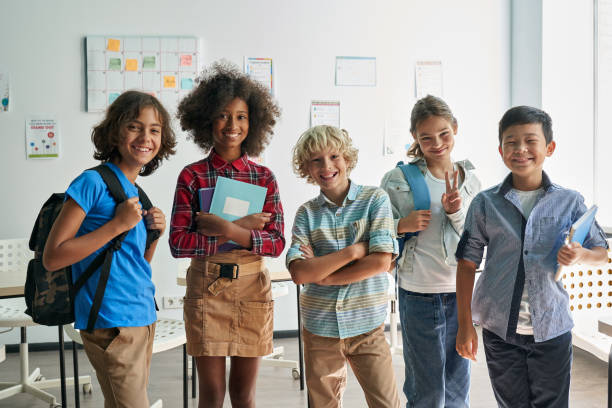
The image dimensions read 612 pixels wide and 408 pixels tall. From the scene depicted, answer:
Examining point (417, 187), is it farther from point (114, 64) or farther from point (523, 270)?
point (114, 64)

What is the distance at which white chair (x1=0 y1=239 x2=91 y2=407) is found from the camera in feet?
7.41

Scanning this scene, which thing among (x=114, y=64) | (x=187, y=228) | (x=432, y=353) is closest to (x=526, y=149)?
(x=432, y=353)

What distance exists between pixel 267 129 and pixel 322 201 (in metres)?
0.40

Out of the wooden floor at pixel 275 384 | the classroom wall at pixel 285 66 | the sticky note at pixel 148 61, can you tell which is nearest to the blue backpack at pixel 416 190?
the wooden floor at pixel 275 384

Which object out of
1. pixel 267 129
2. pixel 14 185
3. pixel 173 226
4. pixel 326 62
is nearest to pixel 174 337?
pixel 173 226

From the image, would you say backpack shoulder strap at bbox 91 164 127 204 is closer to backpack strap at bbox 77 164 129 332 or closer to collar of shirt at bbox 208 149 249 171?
backpack strap at bbox 77 164 129 332

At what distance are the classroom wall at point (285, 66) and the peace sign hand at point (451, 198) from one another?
2.20m

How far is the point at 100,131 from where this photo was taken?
4.65ft

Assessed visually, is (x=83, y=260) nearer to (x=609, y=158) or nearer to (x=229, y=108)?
(x=229, y=108)

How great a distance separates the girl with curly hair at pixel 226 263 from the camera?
4.80 ft

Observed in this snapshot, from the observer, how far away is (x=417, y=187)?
5.27 ft

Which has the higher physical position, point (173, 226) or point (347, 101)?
point (347, 101)

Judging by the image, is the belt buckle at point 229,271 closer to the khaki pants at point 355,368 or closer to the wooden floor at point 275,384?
the khaki pants at point 355,368

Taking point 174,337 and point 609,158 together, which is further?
point 609,158
